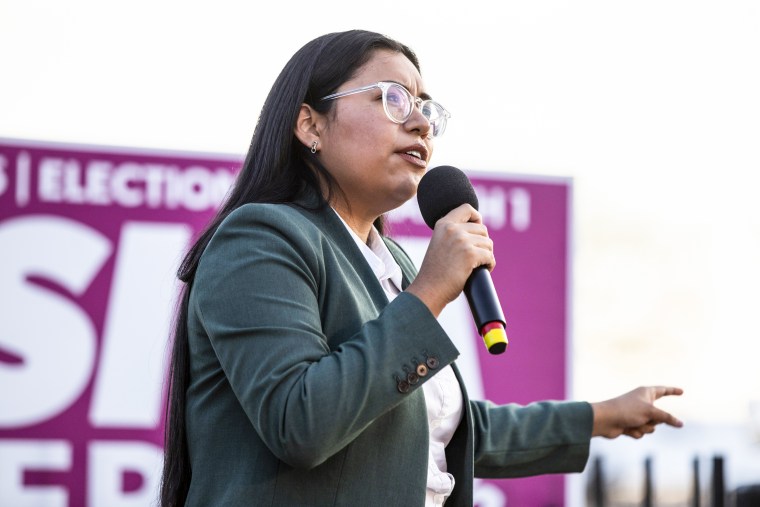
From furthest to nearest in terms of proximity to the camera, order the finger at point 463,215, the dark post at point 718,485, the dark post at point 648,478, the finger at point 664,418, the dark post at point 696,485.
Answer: the dark post at point 648,478 → the dark post at point 696,485 → the dark post at point 718,485 → the finger at point 664,418 → the finger at point 463,215

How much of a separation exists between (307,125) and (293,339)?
0.62 metres

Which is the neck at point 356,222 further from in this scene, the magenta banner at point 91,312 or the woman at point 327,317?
the magenta banner at point 91,312

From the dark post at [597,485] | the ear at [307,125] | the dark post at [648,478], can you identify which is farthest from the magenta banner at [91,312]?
the ear at [307,125]

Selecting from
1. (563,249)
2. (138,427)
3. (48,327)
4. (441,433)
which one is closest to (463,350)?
(563,249)

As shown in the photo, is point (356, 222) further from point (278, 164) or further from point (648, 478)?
point (648, 478)

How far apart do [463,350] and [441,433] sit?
100 inches

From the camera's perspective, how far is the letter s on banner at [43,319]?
166 inches

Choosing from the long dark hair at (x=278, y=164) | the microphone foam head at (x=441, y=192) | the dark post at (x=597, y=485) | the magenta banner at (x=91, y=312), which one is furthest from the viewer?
the dark post at (x=597, y=485)

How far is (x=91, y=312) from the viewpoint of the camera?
4.31m

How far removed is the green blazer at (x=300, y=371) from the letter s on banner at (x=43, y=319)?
2581 millimetres

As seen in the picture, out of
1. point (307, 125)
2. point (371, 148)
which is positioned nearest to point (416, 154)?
point (371, 148)

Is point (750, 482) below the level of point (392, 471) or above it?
below

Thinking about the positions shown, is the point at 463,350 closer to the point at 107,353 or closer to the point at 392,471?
the point at 107,353

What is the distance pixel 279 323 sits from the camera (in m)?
1.64
